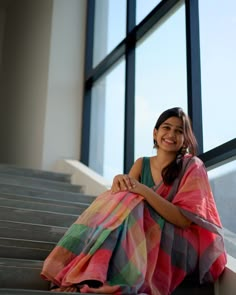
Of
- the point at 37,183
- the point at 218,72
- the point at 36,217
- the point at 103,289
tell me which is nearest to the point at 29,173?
the point at 37,183

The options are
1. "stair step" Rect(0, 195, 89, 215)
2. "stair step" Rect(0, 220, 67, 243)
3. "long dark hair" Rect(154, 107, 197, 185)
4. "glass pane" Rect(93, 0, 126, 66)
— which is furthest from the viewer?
"glass pane" Rect(93, 0, 126, 66)

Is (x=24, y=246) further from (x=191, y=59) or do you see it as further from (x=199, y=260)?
(x=191, y=59)

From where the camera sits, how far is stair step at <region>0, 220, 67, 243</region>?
7.59 ft

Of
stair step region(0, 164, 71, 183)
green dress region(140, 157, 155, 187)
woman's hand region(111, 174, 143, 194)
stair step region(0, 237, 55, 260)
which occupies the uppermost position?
stair step region(0, 164, 71, 183)

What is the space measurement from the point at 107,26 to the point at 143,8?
0.78m

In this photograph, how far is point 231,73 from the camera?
279 centimetres

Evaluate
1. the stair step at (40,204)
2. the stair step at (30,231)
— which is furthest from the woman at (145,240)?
the stair step at (40,204)

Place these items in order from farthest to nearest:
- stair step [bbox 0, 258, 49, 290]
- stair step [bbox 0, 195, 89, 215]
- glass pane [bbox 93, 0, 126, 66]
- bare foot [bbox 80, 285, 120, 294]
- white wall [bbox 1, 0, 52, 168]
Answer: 1. white wall [bbox 1, 0, 52, 168]
2. glass pane [bbox 93, 0, 126, 66]
3. stair step [bbox 0, 195, 89, 215]
4. stair step [bbox 0, 258, 49, 290]
5. bare foot [bbox 80, 285, 120, 294]

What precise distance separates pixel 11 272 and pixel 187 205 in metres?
0.67

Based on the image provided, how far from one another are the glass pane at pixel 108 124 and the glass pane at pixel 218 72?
3.93 feet

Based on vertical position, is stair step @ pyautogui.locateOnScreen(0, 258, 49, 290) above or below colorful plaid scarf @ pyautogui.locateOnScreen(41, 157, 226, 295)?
below

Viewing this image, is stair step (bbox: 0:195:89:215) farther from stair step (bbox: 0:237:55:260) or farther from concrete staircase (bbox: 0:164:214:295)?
stair step (bbox: 0:237:55:260)

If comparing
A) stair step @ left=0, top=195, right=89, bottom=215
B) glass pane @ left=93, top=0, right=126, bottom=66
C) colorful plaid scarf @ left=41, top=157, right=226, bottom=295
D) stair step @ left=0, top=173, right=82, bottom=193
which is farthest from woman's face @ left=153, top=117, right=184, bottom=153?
glass pane @ left=93, top=0, right=126, bottom=66

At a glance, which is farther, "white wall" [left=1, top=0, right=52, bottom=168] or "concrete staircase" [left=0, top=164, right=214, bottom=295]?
"white wall" [left=1, top=0, right=52, bottom=168]
